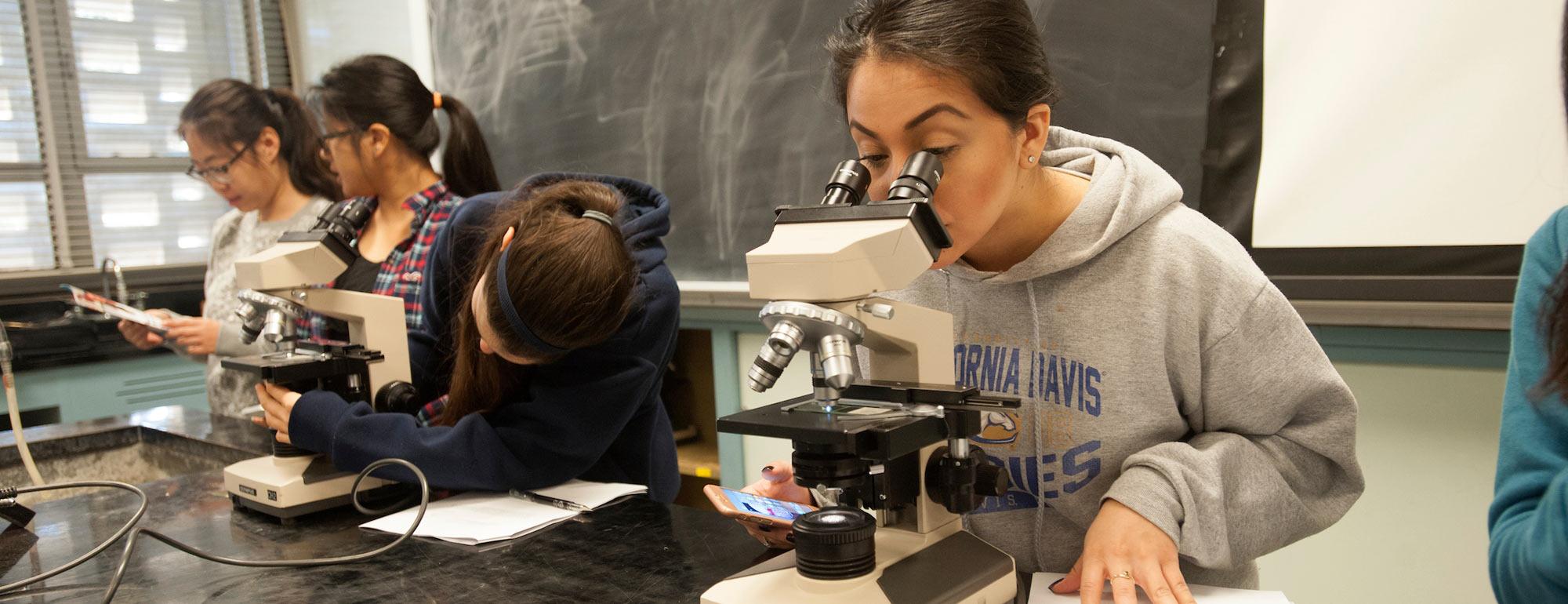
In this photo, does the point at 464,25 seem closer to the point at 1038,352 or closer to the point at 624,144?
the point at 624,144

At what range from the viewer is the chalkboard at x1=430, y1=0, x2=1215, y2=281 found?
2.10m

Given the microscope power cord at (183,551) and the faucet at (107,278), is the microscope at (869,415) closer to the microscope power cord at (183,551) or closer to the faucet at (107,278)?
the microscope power cord at (183,551)

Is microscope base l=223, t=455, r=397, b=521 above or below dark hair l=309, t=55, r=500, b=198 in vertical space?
below

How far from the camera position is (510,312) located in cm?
147

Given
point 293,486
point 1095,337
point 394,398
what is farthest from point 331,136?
point 1095,337

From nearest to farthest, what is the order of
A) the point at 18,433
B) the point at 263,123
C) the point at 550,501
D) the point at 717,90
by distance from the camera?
1. the point at 550,501
2. the point at 18,433
3. the point at 717,90
4. the point at 263,123

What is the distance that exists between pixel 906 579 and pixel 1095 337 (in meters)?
0.45

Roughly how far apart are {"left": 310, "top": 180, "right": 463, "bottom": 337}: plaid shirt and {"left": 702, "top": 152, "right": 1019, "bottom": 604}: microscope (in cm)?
142

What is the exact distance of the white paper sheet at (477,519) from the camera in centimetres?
142

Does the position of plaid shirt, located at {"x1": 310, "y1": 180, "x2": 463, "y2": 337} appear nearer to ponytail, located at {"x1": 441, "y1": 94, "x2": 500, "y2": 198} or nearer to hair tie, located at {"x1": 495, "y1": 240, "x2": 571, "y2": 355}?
ponytail, located at {"x1": 441, "y1": 94, "x2": 500, "y2": 198}

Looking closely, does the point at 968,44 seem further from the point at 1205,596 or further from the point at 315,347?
the point at 315,347

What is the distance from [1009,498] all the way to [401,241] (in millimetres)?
1658

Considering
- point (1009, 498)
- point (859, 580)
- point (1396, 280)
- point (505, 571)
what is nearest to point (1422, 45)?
point (1396, 280)

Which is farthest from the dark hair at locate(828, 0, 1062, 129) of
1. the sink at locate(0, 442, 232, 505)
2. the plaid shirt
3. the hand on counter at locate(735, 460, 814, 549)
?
the sink at locate(0, 442, 232, 505)
